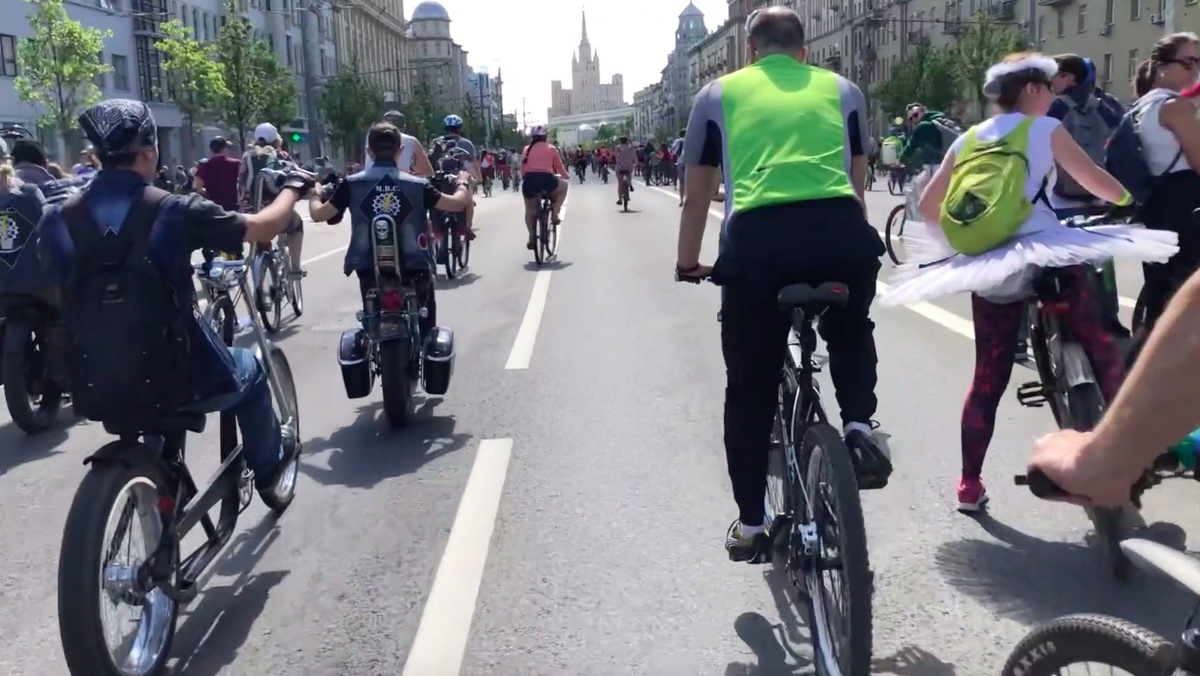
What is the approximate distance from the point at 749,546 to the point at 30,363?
18.4 ft

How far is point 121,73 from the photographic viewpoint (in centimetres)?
5803

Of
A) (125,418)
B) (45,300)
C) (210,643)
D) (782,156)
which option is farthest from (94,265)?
(45,300)

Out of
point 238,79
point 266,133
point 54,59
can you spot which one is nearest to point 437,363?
point 266,133

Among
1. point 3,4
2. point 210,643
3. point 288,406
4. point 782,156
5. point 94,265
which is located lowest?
point 210,643

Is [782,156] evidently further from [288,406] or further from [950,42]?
[950,42]

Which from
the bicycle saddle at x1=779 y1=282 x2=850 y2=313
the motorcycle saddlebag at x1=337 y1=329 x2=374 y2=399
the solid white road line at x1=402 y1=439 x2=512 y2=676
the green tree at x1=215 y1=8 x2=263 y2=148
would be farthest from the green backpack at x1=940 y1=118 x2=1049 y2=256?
the green tree at x1=215 y1=8 x2=263 y2=148

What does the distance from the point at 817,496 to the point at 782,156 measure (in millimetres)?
970

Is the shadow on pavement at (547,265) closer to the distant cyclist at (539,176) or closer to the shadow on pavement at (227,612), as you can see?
the distant cyclist at (539,176)

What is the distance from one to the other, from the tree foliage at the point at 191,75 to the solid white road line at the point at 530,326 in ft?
122

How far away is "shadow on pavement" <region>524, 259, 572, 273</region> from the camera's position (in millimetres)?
16250

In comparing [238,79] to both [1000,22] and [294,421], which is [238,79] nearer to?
[1000,22]

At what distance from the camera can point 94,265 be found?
376cm

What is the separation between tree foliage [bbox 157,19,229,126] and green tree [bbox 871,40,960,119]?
3652 centimetres

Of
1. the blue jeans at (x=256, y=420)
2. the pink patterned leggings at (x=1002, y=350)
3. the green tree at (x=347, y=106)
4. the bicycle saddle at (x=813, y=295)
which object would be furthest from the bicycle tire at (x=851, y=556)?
the green tree at (x=347, y=106)
